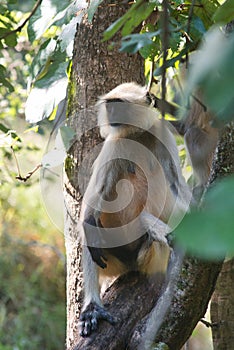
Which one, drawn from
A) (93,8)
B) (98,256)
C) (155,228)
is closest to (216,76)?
(93,8)

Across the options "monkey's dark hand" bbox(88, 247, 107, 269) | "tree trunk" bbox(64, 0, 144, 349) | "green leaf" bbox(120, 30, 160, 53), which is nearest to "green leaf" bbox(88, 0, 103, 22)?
"green leaf" bbox(120, 30, 160, 53)

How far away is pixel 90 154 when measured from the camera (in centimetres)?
298

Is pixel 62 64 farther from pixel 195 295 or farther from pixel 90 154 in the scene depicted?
pixel 195 295

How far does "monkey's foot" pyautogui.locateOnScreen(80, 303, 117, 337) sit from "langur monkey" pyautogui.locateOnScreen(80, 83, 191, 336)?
13 cm

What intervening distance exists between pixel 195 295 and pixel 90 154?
1.20 metres

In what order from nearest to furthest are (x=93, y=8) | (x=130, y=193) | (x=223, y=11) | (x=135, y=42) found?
(x=223, y=11)
(x=135, y=42)
(x=93, y=8)
(x=130, y=193)

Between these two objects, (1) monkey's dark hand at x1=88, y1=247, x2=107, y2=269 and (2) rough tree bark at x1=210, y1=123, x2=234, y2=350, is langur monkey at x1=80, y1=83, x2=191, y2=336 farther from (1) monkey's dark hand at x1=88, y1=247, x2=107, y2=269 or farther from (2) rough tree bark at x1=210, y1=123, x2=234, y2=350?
(2) rough tree bark at x1=210, y1=123, x2=234, y2=350

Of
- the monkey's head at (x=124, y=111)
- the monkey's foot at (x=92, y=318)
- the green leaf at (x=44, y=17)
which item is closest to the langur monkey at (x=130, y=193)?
the monkey's head at (x=124, y=111)

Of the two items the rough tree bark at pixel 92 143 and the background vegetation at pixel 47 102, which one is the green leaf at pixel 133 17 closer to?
the background vegetation at pixel 47 102

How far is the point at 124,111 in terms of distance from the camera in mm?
3121

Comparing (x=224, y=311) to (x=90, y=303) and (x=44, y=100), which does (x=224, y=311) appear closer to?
(x=90, y=303)

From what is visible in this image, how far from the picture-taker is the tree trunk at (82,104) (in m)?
2.90

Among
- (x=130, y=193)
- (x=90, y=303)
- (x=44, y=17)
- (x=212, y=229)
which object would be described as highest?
(x=212, y=229)

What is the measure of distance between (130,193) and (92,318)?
0.74 metres
